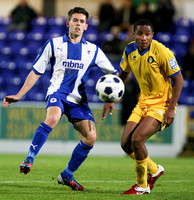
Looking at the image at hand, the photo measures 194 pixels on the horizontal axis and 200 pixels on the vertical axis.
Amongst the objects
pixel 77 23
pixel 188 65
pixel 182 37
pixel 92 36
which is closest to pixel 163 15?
pixel 182 37

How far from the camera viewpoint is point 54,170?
7801 mm

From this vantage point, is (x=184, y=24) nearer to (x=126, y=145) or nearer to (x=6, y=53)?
(x=6, y=53)

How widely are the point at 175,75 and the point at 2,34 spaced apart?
11048 mm

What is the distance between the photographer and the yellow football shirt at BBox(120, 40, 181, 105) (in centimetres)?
558

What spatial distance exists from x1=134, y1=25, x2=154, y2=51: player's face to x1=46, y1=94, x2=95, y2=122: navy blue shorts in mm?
967

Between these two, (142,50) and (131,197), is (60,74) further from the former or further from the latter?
(131,197)

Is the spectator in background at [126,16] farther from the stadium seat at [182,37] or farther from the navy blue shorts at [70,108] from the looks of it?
the navy blue shorts at [70,108]

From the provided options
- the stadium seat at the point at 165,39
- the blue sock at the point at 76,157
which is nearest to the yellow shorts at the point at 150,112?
the blue sock at the point at 76,157

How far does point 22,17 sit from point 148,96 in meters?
10.7

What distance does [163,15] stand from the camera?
14.3 meters

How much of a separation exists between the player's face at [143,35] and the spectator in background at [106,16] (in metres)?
9.65

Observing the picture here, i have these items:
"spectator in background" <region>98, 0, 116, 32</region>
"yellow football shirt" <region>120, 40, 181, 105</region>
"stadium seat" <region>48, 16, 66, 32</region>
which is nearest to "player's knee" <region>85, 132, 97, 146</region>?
"yellow football shirt" <region>120, 40, 181, 105</region>

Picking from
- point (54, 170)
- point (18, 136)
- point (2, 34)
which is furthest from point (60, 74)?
point (2, 34)

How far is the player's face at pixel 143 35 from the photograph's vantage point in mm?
5512
